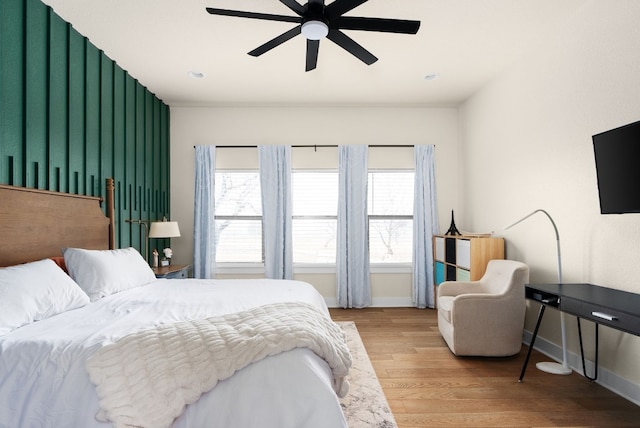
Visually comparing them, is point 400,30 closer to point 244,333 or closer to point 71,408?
point 244,333

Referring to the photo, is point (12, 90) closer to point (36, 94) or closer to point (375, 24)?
point (36, 94)

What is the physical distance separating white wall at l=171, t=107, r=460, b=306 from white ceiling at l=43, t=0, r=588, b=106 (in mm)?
225

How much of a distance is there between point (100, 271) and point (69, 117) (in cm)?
136

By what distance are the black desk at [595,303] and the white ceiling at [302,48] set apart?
2.23 meters

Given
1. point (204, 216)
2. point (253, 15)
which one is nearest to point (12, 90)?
point (253, 15)

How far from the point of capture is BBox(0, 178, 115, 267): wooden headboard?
2.21m

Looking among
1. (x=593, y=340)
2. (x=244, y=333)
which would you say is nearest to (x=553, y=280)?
(x=593, y=340)

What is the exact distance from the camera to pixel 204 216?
4.77m

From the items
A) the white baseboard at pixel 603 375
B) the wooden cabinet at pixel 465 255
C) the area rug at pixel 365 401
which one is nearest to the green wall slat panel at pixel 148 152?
the area rug at pixel 365 401

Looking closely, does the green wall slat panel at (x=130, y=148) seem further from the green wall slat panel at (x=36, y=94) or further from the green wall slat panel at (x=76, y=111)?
the green wall slat panel at (x=36, y=94)

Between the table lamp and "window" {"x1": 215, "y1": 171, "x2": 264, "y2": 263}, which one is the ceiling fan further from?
"window" {"x1": 215, "y1": 171, "x2": 264, "y2": 263}

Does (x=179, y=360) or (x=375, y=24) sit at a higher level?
(x=375, y=24)

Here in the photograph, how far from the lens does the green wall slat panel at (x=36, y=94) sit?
2439mm

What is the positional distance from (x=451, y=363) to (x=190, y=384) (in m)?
2.44
